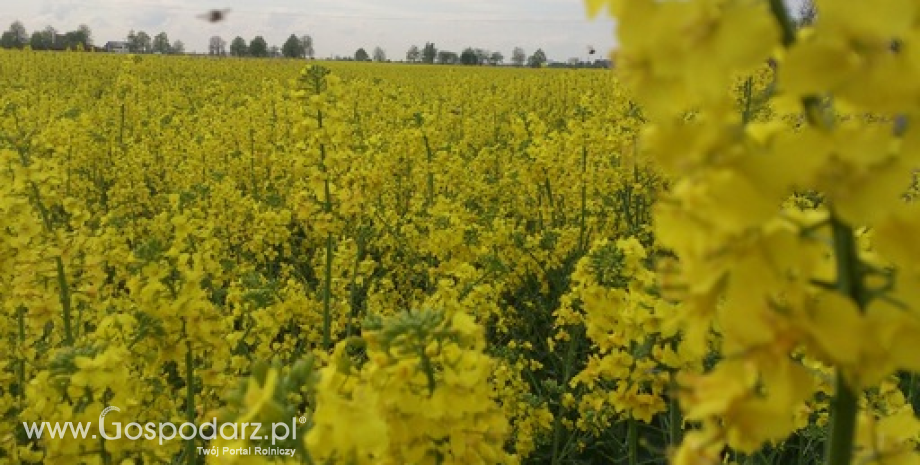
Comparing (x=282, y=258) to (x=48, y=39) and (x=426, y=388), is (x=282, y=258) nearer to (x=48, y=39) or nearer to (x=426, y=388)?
(x=426, y=388)

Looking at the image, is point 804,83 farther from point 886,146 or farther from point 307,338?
point 307,338

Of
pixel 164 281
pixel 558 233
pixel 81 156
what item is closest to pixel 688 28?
pixel 164 281

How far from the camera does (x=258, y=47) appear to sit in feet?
179

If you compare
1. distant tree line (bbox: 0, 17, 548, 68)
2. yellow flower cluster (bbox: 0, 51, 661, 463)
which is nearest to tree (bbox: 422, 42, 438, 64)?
distant tree line (bbox: 0, 17, 548, 68)

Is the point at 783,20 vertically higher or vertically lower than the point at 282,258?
higher

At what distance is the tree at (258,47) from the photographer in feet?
179

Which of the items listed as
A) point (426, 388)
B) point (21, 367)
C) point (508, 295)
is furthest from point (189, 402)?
point (508, 295)

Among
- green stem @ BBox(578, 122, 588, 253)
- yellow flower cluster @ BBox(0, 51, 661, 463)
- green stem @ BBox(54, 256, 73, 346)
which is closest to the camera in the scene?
yellow flower cluster @ BBox(0, 51, 661, 463)

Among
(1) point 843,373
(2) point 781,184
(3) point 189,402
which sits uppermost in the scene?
(2) point 781,184

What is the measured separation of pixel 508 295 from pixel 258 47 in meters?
51.4

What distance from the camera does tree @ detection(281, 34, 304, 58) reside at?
185 ft

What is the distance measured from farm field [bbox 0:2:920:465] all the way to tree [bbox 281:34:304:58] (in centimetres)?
4815

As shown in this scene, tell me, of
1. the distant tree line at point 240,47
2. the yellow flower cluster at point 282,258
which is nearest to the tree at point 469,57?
the distant tree line at point 240,47

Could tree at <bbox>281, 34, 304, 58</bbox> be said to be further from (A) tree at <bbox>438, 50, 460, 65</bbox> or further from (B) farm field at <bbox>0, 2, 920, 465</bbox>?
(B) farm field at <bbox>0, 2, 920, 465</bbox>
